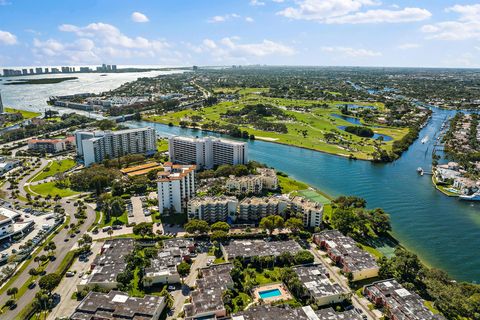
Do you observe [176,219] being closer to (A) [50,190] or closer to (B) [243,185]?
(B) [243,185]

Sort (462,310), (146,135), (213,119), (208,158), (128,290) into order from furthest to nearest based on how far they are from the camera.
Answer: (213,119) → (146,135) → (208,158) → (128,290) → (462,310)

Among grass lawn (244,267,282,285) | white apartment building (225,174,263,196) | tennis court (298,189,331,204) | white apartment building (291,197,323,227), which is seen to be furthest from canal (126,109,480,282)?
grass lawn (244,267,282,285)

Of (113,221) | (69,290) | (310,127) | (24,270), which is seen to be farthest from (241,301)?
(310,127)

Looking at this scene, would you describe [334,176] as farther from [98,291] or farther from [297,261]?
[98,291]

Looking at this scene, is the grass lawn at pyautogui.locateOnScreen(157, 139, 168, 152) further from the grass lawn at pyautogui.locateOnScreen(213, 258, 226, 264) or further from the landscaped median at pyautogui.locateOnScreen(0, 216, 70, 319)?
the grass lawn at pyautogui.locateOnScreen(213, 258, 226, 264)

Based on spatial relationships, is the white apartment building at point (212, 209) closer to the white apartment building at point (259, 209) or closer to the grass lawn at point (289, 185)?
the white apartment building at point (259, 209)

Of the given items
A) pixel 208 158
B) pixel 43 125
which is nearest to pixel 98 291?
pixel 208 158
